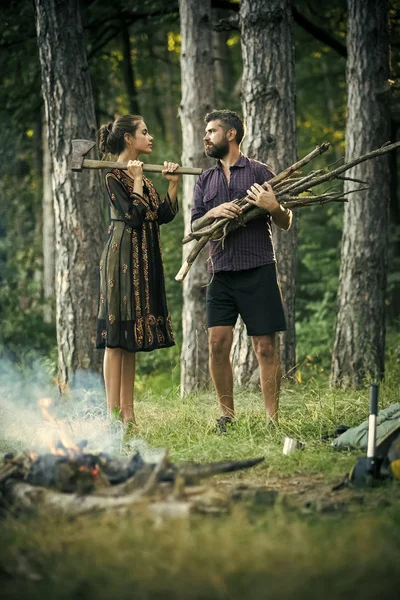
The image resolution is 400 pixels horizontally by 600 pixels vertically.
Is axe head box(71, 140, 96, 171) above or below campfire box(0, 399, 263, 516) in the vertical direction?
above

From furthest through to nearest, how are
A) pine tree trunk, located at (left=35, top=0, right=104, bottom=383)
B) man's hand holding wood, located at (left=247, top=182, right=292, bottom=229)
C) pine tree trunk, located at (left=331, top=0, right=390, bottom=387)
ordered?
pine tree trunk, located at (left=331, top=0, right=390, bottom=387) → pine tree trunk, located at (left=35, top=0, right=104, bottom=383) → man's hand holding wood, located at (left=247, top=182, right=292, bottom=229)

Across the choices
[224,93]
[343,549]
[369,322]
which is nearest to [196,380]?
[369,322]

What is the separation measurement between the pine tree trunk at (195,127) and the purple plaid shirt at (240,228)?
2.35m

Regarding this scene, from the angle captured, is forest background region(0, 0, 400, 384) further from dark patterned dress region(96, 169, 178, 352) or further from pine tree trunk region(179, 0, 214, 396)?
dark patterned dress region(96, 169, 178, 352)

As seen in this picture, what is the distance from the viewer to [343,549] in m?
3.41

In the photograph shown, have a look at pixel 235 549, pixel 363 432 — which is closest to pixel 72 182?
pixel 363 432

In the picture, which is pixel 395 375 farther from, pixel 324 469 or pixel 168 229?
pixel 168 229

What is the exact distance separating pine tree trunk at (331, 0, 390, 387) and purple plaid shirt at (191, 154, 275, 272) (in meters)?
2.82

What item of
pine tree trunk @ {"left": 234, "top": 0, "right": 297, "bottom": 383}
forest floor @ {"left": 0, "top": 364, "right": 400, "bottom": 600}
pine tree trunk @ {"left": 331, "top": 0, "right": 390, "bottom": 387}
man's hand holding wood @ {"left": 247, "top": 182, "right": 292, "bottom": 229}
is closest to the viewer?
forest floor @ {"left": 0, "top": 364, "right": 400, "bottom": 600}

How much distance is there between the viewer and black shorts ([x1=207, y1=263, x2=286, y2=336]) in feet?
21.5

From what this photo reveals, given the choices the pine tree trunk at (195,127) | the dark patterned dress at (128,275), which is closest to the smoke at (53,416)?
the dark patterned dress at (128,275)

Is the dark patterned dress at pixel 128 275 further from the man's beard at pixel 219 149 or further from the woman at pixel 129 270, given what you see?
the man's beard at pixel 219 149

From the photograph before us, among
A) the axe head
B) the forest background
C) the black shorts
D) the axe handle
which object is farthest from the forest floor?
the forest background

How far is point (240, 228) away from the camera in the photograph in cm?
661
